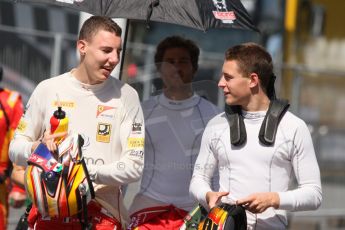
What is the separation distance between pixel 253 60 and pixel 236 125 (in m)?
0.41

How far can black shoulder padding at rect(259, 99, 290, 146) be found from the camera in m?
6.04

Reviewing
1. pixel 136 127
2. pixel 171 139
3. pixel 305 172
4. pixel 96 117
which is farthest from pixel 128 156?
pixel 305 172

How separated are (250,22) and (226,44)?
34.2 feet

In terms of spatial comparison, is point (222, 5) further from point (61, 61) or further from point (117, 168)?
point (61, 61)

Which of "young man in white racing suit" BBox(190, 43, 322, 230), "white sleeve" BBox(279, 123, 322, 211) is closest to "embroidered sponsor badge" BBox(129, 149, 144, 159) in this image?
"young man in white racing suit" BBox(190, 43, 322, 230)

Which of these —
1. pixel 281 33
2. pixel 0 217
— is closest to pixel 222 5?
pixel 0 217

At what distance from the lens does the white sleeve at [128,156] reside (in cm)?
604

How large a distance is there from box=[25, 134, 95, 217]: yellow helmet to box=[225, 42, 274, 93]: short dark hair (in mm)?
1108

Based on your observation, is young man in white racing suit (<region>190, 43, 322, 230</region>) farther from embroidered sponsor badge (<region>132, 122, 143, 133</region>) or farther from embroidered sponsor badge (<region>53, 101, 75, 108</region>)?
embroidered sponsor badge (<region>53, 101, 75, 108</region>)

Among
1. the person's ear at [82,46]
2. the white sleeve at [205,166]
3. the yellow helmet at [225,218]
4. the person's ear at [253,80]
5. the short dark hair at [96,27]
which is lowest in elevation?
the yellow helmet at [225,218]

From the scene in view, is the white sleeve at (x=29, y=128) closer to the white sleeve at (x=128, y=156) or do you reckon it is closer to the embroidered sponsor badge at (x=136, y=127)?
the white sleeve at (x=128, y=156)

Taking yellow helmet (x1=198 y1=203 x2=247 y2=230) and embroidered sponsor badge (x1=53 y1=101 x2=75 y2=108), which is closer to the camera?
yellow helmet (x1=198 y1=203 x2=247 y2=230)

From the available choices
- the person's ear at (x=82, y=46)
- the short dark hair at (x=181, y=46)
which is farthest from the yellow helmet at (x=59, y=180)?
the short dark hair at (x=181, y=46)

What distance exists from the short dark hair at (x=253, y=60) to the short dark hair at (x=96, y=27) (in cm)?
73
